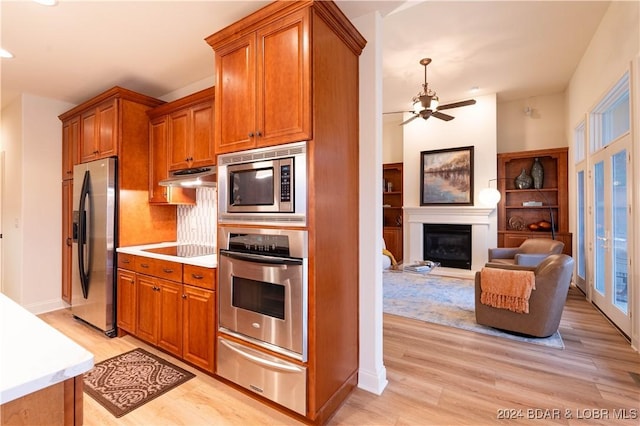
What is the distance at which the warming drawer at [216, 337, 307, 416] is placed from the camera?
179 cm

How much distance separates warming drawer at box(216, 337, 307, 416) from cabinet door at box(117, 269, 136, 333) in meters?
1.33

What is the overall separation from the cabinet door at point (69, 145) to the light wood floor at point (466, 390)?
228cm

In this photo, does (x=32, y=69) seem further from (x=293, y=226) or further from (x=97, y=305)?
(x=293, y=226)

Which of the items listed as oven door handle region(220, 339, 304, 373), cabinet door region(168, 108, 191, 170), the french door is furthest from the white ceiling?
oven door handle region(220, 339, 304, 373)

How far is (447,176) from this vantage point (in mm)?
5875

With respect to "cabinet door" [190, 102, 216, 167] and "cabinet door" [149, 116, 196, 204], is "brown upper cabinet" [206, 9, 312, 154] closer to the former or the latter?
"cabinet door" [190, 102, 216, 167]

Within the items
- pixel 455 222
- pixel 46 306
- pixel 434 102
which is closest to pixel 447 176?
pixel 455 222

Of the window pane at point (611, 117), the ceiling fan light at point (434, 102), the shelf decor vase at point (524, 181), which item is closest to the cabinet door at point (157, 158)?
the ceiling fan light at point (434, 102)

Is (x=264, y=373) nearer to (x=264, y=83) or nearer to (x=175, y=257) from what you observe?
(x=175, y=257)

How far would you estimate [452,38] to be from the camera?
3.62m

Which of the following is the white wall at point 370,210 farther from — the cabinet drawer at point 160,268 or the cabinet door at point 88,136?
the cabinet door at point 88,136

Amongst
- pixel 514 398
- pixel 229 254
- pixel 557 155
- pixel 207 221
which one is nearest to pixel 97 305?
pixel 207 221

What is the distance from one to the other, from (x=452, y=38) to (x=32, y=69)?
186 inches

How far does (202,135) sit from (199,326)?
174 cm
